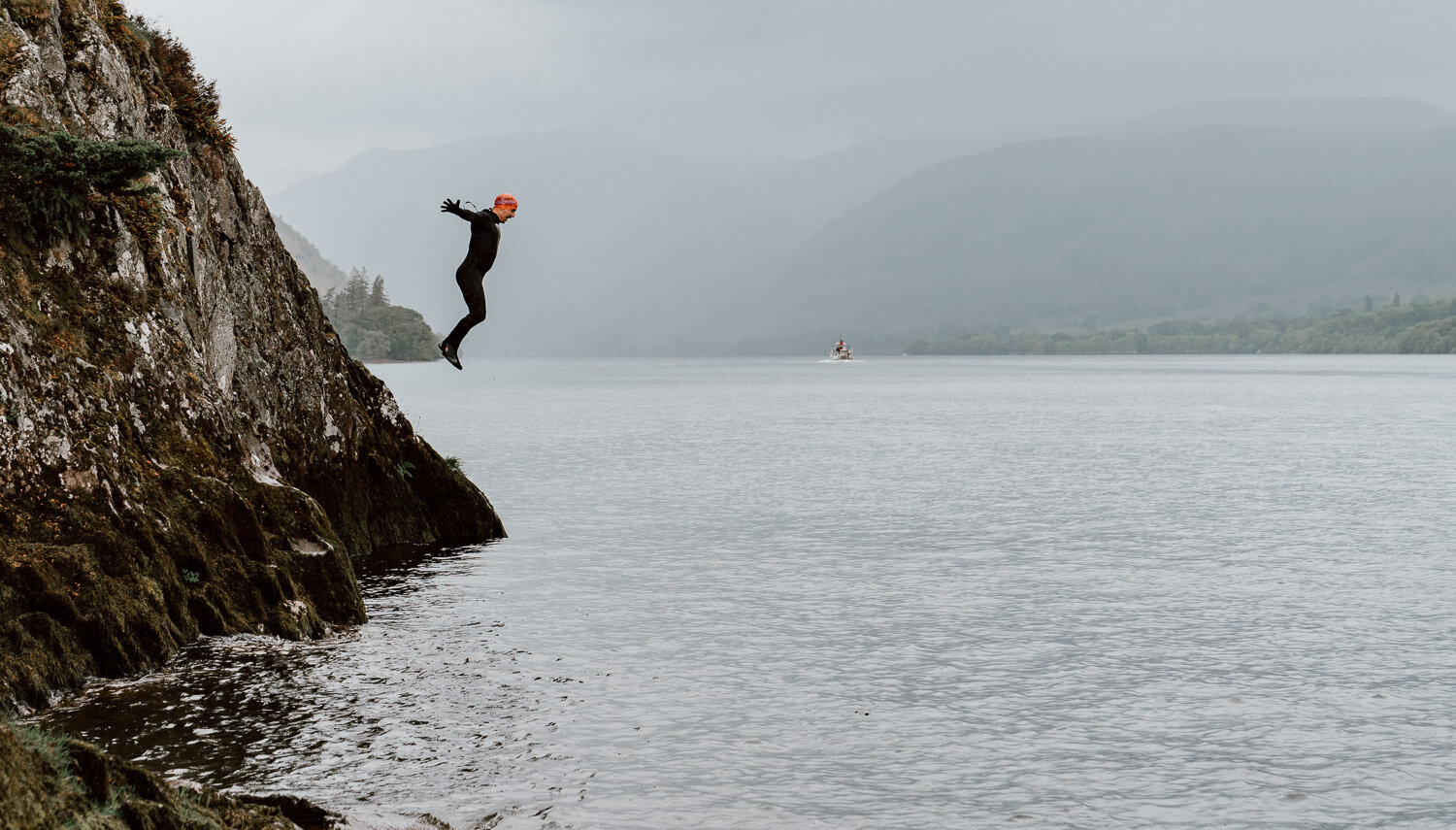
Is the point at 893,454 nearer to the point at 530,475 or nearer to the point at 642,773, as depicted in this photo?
the point at 530,475

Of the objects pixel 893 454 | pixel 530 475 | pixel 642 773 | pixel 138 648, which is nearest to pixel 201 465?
pixel 138 648

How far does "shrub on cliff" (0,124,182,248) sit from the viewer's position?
690 inches

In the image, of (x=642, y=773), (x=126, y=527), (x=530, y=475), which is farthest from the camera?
(x=530, y=475)

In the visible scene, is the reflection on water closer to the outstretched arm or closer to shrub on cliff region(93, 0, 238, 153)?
the outstretched arm

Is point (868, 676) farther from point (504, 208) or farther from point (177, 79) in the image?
point (177, 79)

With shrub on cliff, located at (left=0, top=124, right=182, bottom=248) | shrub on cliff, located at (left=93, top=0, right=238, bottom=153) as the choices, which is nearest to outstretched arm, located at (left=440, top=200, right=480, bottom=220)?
shrub on cliff, located at (left=0, top=124, right=182, bottom=248)

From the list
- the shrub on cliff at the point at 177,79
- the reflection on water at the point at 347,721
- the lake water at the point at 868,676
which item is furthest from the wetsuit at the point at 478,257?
the shrub on cliff at the point at 177,79

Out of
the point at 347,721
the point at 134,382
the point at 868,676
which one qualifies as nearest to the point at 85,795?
the point at 347,721

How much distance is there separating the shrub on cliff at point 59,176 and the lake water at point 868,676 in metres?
6.58

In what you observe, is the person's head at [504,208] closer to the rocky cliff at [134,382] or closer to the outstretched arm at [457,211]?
the outstretched arm at [457,211]

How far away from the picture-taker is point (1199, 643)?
20484mm

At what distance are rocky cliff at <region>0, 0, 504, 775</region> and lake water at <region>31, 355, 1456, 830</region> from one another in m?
0.94

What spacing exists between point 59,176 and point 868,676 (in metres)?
13.7

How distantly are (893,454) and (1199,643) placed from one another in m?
43.0
